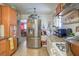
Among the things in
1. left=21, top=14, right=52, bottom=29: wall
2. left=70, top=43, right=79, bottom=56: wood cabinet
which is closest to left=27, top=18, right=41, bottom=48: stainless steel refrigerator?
left=21, top=14, right=52, bottom=29: wall

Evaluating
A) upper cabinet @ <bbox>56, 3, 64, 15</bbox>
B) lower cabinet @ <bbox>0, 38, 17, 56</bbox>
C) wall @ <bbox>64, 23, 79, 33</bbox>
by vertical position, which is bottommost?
lower cabinet @ <bbox>0, 38, 17, 56</bbox>

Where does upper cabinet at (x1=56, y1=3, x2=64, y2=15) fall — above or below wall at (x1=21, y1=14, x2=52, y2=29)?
above

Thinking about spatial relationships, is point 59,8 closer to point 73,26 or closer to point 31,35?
point 73,26

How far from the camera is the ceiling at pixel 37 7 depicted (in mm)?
1641

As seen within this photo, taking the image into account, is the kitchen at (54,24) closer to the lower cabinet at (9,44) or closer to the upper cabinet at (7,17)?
the upper cabinet at (7,17)

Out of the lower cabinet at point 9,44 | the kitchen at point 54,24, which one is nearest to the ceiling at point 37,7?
the kitchen at point 54,24

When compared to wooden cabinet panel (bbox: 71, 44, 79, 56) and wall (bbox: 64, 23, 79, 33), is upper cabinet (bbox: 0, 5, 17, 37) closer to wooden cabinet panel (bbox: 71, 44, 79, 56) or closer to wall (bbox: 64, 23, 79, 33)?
wall (bbox: 64, 23, 79, 33)

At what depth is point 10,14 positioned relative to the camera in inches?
74.7

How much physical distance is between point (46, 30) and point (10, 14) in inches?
23.6

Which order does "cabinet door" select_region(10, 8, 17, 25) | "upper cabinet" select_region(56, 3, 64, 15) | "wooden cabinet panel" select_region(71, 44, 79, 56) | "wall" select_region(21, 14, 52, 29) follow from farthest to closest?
1. "cabinet door" select_region(10, 8, 17, 25)
2. "wall" select_region(21, 14, 52, 29)
3. "upper cabinet" select_region(56, 3, 64, 15)
4. "wooden cabinet panel" select_region(71, 44, 79, 56)

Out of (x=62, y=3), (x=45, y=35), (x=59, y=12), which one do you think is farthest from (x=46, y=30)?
(x=62, y=3)

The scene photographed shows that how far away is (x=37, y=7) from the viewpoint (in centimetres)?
172

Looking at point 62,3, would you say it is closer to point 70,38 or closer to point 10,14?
point 70,38

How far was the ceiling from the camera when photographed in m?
1.64
